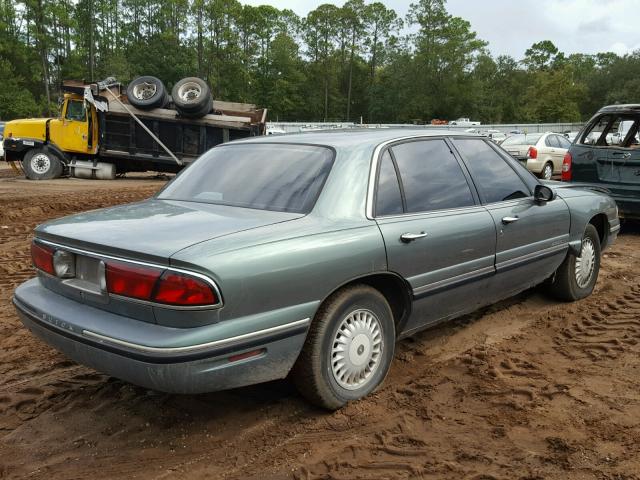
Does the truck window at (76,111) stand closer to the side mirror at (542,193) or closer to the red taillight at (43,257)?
the red taillight at (43,257)

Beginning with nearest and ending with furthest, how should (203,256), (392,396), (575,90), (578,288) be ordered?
(203,256)
(392,396)
(578,288)
(575,90)

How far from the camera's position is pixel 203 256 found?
2662 millimetres

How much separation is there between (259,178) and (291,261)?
867 millimetres

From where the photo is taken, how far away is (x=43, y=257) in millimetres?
3246

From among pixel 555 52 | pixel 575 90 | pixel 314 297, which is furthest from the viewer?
pixel 555 52

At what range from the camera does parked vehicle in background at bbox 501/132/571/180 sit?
1658cm

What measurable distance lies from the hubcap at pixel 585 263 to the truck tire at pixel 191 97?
1337cm

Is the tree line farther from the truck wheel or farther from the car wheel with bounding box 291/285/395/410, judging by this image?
the car wheel with bounding box 291/285/395/410

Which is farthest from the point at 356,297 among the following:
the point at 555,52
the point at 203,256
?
the point at 555,52

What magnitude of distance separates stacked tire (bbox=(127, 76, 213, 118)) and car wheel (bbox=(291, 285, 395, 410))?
47.5ft

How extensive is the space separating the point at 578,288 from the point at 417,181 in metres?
2.42

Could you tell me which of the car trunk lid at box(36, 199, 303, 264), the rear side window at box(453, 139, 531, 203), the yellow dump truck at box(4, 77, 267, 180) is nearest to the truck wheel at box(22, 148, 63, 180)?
the yellow dump truck at box(4, 77, 267, 180)

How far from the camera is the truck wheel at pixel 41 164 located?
17.6 meters

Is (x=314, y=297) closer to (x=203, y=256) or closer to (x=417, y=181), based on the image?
(x=203, y=256)
